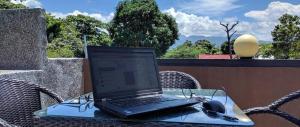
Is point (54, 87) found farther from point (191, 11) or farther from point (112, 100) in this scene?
point (191, 11)

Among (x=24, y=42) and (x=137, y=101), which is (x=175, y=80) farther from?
(x=24, y=42)

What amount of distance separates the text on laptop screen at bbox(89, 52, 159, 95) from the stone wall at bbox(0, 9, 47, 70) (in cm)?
170

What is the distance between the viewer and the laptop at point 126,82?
1.52 metres

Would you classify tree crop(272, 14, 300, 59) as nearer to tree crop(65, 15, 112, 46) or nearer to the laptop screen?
tree crop(65, 15, 112, 46)

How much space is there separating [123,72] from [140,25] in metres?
27.4

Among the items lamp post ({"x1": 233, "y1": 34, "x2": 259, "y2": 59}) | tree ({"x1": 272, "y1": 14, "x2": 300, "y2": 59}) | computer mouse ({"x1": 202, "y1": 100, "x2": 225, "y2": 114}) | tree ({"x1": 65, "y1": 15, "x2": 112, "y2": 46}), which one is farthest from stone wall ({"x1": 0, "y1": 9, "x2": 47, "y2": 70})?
tree ({"x1": 65, "y1": 15, "x2": 112, "y2": 46})

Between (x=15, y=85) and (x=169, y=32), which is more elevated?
(x=169, y=32)

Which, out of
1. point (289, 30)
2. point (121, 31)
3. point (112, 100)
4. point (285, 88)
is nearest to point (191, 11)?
point (121, 31)

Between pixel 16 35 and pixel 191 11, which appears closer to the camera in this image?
pixel 16 35

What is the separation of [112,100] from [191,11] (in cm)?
2668

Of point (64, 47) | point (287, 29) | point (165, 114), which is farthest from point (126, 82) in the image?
point (287, 29)

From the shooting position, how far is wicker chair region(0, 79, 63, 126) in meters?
1.93

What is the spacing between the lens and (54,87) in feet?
11.1

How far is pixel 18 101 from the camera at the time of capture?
79.7 inches
